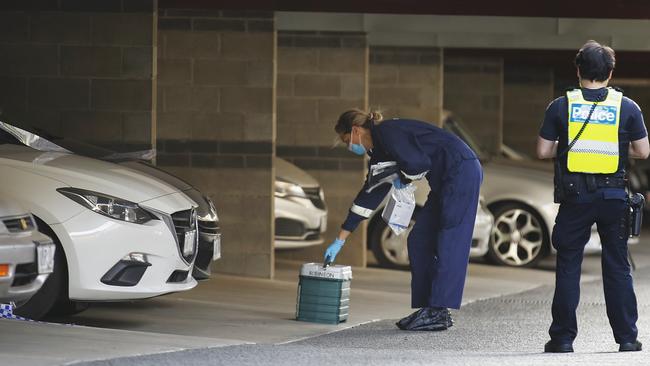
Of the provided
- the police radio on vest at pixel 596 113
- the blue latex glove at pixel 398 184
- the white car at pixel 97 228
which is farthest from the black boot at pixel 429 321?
the police radio on vest at pixel 596 113

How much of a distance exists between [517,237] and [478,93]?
7.92 m

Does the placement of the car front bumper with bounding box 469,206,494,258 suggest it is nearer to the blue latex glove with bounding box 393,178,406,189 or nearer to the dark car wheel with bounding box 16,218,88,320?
the blue latex glove with bounding box 393,178,406,189

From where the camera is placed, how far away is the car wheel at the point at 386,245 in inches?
664

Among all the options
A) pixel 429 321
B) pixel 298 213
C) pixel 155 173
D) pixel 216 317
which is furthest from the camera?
→ pixel 298 213

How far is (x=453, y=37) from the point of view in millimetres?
20219

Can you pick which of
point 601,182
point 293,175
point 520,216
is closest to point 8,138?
point 601,182

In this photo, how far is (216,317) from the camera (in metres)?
11.3

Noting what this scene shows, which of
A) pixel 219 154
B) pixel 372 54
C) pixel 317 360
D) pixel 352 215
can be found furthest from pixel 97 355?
pixel 372 54

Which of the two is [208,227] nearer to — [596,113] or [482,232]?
[596,113]

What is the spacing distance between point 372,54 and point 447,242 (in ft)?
28.7

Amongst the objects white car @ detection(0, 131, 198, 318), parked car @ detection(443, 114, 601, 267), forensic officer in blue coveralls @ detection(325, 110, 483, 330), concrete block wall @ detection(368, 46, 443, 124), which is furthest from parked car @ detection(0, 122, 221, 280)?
concrete block wall @ detection(368, 46, 443, 124)

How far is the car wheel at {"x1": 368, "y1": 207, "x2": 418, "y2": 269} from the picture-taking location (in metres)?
16.9

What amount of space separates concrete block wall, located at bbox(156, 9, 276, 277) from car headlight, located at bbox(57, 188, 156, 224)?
5128mm

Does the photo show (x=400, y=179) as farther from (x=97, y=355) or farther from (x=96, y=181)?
(x=97, y=355)
